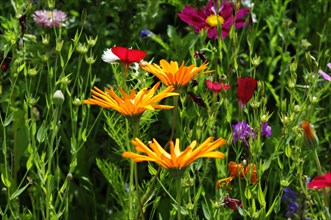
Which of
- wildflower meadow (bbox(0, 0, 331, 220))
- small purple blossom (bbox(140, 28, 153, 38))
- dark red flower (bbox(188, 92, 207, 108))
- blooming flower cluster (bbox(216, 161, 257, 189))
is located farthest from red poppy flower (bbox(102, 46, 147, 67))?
small purple blossom (bbox(140, 28, 153, 38))

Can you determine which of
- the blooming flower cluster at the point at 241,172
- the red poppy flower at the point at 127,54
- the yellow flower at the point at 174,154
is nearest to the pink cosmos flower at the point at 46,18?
the red poppy flower at the point at 127,54

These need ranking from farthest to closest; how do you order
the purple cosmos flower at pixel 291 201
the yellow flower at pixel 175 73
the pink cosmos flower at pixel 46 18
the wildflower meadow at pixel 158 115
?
the pink cosmos flower at pixel 46 18 → the purple cosmos flower at pixel 291 201 → the wildflower meadow at pixel 158 115 → the yellow flower at pixel 175 73

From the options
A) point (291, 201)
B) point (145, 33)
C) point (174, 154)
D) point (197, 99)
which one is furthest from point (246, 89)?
point (145, 33)

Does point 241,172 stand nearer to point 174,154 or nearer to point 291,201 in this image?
point 174,154

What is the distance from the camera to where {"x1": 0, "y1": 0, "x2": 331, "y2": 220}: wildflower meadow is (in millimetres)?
1253

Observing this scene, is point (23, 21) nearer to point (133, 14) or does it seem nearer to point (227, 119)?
point (227, 119)

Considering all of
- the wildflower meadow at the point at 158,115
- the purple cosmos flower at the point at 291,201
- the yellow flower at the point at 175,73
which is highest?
the yellow flower at the point at 175,73

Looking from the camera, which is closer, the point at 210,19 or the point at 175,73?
the point at 175,73

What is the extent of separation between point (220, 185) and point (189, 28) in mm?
908

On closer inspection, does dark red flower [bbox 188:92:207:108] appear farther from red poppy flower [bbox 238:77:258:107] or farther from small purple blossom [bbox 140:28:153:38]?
small purple blossom [bbox 140:28:153:38]

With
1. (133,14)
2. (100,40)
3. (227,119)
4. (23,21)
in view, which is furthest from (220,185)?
(133,14)

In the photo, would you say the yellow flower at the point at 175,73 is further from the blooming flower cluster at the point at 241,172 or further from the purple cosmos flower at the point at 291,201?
the purple cosmos flower at the point at 291,201

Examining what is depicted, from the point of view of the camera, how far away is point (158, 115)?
1.97 metres

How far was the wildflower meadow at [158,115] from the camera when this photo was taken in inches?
49.3
